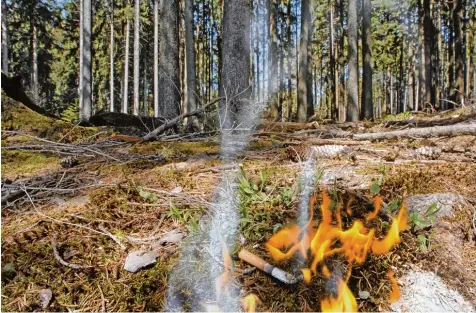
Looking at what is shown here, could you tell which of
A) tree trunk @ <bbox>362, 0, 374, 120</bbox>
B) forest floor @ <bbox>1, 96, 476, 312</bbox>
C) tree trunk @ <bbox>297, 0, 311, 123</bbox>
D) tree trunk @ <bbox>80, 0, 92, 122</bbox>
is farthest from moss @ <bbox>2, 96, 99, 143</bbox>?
tree trunk @ <bbox>80, 0, 92, 122</bbox>

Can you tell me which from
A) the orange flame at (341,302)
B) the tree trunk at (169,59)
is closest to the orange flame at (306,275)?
the orange flame at (341,302)

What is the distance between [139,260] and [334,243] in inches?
39.6

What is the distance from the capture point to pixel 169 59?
7855 millimetres

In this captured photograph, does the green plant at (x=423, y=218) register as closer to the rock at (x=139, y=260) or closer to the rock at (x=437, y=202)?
the rock at (x=437, y=202)

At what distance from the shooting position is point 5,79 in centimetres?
497

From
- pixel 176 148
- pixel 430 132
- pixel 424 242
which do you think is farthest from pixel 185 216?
pixel 430 132

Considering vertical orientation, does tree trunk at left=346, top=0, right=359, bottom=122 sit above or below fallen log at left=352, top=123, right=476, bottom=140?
above

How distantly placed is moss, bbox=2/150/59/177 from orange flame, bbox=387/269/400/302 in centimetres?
300

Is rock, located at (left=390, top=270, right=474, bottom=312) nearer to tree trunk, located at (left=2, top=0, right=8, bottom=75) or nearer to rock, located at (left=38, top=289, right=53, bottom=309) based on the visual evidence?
rock, located at (left=38, top=289, right=53, bottom=309)

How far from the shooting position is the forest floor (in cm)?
152

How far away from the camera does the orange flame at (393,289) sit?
155cm

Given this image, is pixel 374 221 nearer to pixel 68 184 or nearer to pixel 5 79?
pixel 68 184

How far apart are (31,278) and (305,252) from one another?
1.33 metres

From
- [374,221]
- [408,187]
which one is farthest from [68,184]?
[408,187]
